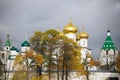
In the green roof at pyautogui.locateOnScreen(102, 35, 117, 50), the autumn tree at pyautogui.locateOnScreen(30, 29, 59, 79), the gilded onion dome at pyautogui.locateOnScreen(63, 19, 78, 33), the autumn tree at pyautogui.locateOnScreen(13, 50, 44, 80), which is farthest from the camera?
the green roof at pyautogui.locateOnScreen(102, 35, 117, 50)

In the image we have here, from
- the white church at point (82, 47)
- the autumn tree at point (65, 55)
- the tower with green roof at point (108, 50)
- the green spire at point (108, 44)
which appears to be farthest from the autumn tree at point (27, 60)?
the green spire at point (108, 44)

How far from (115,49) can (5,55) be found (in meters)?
13.3

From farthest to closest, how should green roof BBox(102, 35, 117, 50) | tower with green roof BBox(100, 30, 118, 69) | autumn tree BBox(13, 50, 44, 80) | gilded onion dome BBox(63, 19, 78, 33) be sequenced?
green roof BBox(102, 35, 117, 50), tower with green roof BBox(100, 30, 118, 69), gilded onion dome BBox(63, 19, 78, 33), autumn tree BBox(13, 50, 44, 80)

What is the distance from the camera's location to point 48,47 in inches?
1073

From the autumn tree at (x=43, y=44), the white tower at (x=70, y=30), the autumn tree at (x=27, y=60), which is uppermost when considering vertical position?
the white tower at (x=70, y=30)

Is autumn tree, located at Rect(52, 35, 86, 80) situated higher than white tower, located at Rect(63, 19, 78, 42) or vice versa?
white tower, located at Rect(63, 19, 78, 42)

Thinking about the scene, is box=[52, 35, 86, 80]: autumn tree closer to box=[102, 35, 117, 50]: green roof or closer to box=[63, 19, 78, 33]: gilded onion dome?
box=[63, 19, 78, 33]: gilded onion dome

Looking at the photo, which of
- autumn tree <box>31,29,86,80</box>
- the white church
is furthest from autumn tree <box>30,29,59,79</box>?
the white church

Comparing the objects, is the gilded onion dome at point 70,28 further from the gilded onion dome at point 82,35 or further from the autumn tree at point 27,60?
the autumn tree at point 27,60

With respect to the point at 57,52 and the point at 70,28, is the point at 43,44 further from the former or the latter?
the point at 70,28

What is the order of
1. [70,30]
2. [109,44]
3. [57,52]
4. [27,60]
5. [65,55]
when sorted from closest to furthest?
[27,60], [65,55], [57,52], [70,30], [109,44]

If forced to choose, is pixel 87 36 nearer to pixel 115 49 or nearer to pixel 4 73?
pixel 115 49

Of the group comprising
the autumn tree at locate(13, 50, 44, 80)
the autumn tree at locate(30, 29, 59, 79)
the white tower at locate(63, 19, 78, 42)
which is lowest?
the autumn tree at locate(13, 50, 44, 80)

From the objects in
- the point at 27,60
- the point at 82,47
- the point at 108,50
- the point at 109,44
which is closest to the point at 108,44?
the point at 109,44
